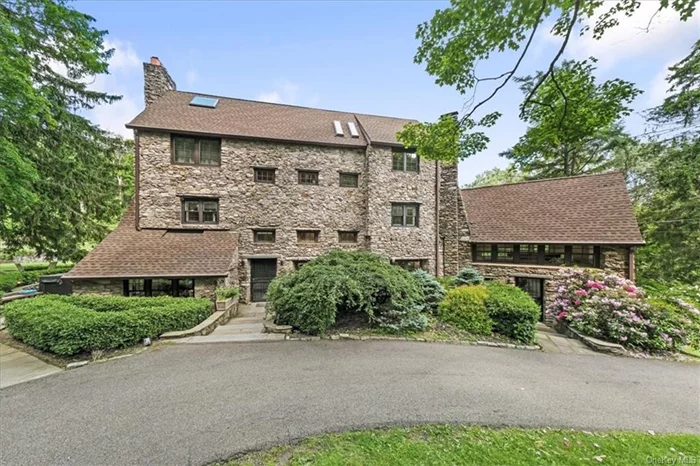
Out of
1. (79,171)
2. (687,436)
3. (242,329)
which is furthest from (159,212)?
(687,436)

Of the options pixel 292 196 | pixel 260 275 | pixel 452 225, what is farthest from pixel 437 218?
pixel 260 275

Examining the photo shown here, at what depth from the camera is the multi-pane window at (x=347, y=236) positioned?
13474 mm

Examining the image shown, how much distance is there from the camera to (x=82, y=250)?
14.8 metres

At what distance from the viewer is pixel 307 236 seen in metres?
13.1

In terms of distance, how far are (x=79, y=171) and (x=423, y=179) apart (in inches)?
723

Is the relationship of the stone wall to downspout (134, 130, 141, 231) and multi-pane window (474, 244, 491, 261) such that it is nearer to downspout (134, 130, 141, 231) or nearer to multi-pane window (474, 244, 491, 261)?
multi-pane window (474, 244, 491, 261)

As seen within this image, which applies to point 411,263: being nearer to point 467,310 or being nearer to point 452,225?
point 452,225

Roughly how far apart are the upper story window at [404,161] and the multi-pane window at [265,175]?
6372mm

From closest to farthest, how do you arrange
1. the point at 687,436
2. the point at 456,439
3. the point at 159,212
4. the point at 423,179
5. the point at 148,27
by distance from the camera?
the point at 456,439 < the point at 687,436 < the point at 148,27 < the point at 159,212 < the point at 423,179

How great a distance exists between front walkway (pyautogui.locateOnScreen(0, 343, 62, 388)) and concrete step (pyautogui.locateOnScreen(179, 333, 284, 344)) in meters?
2.40

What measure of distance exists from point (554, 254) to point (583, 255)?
1041mm

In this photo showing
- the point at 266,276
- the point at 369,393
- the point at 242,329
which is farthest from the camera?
the point at 266,276

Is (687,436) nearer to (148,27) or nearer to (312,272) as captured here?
(312,272)

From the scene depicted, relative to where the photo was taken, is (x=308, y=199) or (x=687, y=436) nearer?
(x=687, y=436)
